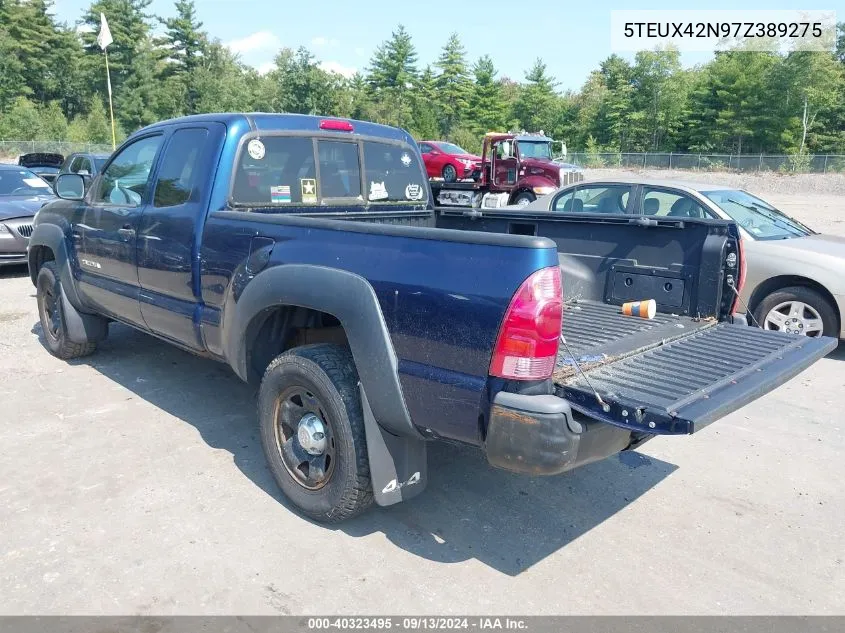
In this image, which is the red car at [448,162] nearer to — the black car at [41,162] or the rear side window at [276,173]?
the black car at [41,162]

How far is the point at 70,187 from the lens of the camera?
5.25 meters

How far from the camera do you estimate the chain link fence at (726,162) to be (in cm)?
3862

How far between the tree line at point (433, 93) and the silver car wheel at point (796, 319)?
153ft

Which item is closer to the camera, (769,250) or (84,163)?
(769,250)

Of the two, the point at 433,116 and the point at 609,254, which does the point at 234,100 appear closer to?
the point at 433,116

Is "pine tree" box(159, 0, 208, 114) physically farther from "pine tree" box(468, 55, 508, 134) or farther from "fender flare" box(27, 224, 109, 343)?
"fender flare" box(27, 224, 109, 343)

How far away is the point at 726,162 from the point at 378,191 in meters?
42.0

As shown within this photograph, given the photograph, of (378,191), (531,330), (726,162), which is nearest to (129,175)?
(378,191)

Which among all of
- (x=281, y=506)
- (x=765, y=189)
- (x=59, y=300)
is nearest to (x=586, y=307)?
(x=281, y=506)

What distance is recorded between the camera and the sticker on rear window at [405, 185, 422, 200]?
5141mm

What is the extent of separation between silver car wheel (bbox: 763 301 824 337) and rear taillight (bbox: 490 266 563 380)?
191 inches

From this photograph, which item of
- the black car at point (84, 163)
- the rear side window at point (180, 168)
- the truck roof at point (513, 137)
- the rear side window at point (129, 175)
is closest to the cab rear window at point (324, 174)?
the rear side window at point (180, 168)

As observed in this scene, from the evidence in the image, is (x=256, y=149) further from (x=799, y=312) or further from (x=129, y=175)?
(x=799, y=312)

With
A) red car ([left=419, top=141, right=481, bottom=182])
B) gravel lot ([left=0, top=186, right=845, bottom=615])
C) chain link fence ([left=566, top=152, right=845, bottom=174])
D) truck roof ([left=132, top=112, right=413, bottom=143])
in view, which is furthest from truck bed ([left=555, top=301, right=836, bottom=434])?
chain link fence ([left=566, top=152, right=845, bottom=174])
